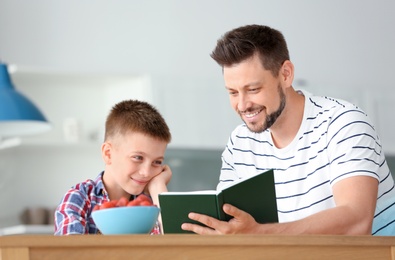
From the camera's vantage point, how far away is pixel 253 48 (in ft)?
9.45

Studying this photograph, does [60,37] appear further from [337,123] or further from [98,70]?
[337,123]

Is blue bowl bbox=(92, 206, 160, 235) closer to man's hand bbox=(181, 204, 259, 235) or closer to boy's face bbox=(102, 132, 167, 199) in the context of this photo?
man's hand bbox=(181, 204, 259, 235)

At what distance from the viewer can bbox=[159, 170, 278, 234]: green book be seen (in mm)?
2227

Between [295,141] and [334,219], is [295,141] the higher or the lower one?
the higher one

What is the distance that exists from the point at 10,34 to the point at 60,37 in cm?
35

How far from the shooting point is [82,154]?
593 centimetres

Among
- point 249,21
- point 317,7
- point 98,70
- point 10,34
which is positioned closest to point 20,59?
point 10,34

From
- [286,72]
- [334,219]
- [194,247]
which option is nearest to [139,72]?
[286,72]

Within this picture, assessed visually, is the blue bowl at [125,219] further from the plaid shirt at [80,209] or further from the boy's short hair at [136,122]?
the boy's short hair at [136,122]

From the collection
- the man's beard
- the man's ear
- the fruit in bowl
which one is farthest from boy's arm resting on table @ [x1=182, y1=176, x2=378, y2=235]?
the man's ear

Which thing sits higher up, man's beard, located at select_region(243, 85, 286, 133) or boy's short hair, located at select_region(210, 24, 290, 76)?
boy's short hair, located at select_region(210, 24, 290, 76)

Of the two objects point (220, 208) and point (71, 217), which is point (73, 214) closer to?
point (71, 217)

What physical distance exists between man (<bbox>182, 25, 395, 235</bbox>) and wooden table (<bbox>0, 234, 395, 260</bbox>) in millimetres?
368

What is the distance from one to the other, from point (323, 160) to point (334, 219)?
0.41m
